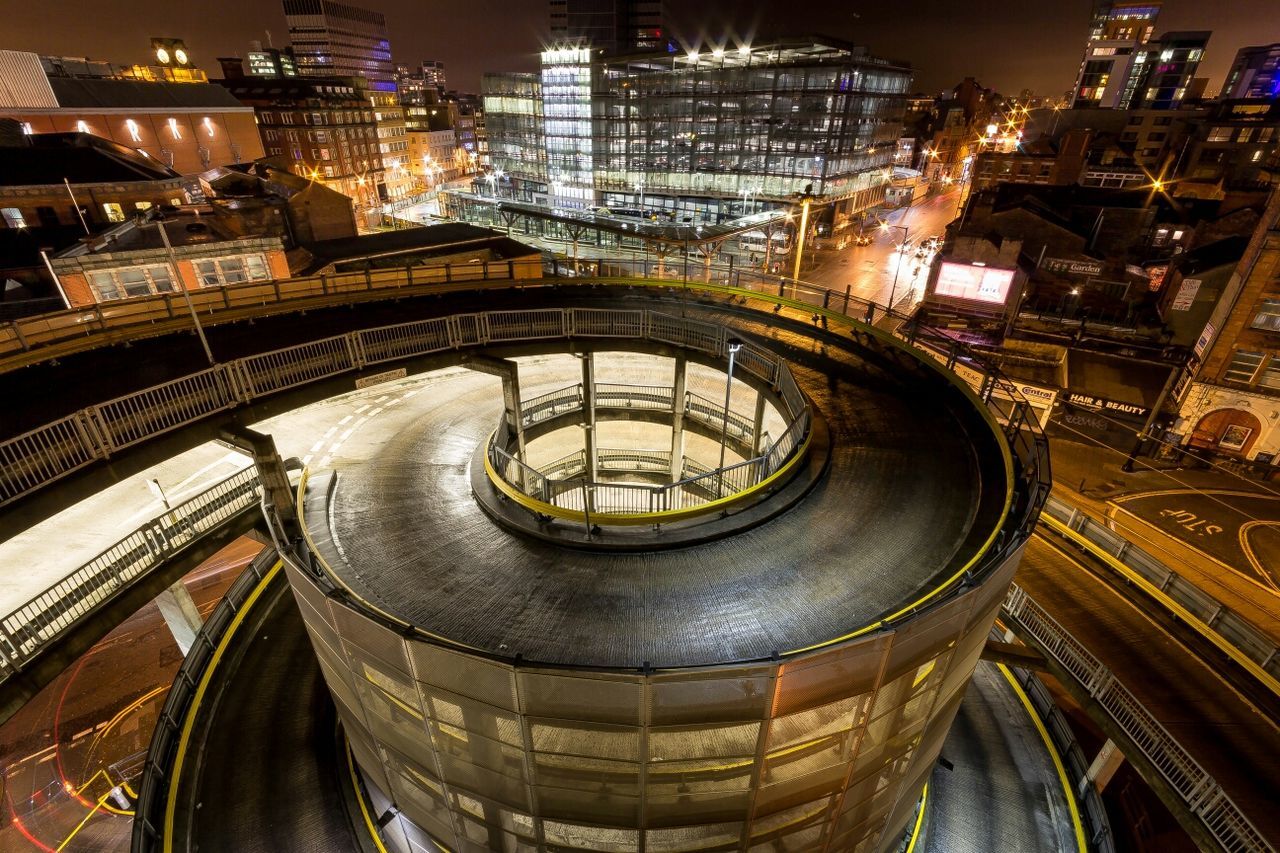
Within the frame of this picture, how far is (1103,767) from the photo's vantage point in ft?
48.3

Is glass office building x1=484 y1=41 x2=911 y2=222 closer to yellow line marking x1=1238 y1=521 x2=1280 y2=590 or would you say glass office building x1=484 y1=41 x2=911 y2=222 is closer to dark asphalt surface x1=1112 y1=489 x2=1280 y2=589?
dark asphalt surface x1=1112 y1=489 x2=1280 y2=589

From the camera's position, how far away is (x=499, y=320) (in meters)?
18.5

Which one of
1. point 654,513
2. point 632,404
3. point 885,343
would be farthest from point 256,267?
point 885,343

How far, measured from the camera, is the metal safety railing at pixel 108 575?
10875mm

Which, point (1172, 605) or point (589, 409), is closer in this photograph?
point (1172, 605)

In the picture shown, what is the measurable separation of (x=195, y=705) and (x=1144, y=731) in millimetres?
22048

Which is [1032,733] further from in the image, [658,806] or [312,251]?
[312,251]

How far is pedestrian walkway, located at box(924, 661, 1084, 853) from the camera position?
14.5 meters

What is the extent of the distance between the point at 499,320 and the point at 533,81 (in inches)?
3027

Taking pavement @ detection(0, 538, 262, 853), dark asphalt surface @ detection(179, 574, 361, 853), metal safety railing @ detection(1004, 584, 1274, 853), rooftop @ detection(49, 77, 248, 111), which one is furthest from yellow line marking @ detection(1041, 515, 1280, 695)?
rooftop @ detection(49, 77, 248, 111)

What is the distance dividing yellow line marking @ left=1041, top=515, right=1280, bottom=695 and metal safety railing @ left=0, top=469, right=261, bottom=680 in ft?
79.0

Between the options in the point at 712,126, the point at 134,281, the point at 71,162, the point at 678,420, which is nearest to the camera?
the point at 678,420

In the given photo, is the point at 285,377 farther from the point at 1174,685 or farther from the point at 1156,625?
the point at 1156,625

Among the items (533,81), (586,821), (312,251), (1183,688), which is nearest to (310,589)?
(586,821)
